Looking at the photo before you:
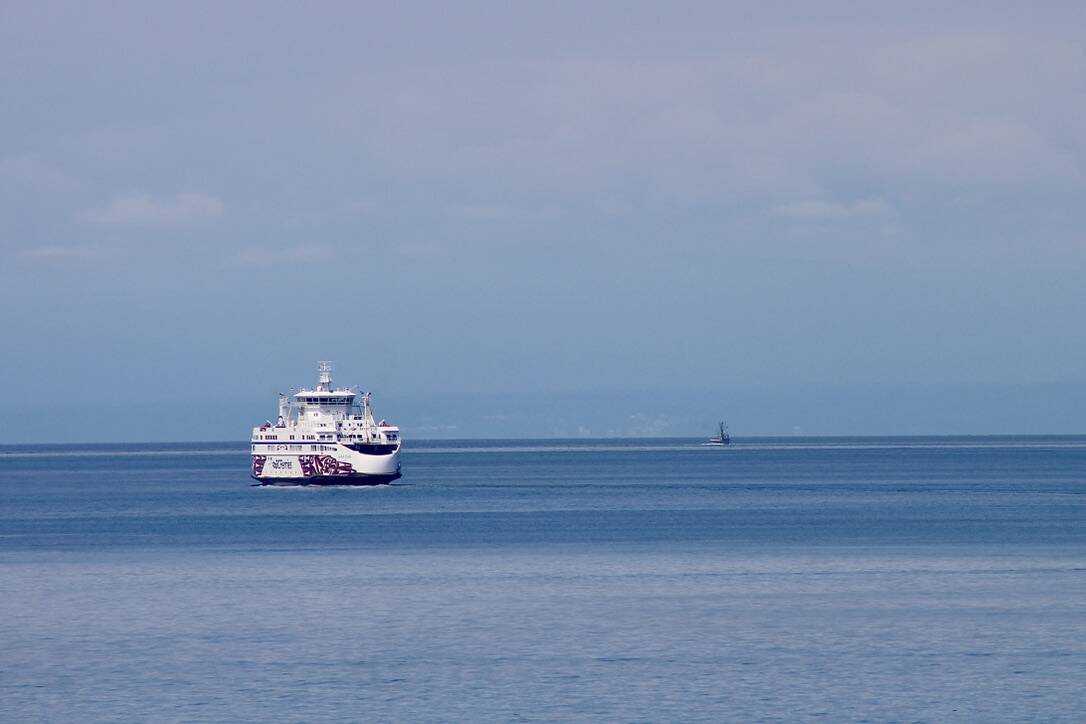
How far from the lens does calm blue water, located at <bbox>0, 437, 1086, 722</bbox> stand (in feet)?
120

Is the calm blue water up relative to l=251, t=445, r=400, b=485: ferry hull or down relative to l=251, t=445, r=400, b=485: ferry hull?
down

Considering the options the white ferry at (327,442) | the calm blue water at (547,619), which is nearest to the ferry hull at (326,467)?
the white ferry at (327,442)

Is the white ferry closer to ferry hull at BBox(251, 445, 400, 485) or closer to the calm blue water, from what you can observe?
ferry hull at BBox(251, 445, 400, 485)

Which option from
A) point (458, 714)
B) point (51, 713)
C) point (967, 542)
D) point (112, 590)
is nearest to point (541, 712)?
point (458, 714)

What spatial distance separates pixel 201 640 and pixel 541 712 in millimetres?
14485

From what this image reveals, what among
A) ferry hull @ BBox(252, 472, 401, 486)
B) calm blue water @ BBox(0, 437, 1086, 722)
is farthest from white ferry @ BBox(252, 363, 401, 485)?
calm blue water @ BBox(0, 437, 1086, 722)

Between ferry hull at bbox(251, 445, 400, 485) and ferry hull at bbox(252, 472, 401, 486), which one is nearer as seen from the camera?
ferry hull at bbox(251, 445, 400, 485)

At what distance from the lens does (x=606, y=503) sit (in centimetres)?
12506

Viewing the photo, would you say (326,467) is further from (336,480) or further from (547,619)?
(547,619)

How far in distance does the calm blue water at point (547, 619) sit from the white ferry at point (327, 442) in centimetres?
2691

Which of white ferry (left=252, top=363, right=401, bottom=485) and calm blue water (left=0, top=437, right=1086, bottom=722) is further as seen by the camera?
white ferry (left=252, top=363, right=401, bottom=485)

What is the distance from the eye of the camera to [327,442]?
128625 mm

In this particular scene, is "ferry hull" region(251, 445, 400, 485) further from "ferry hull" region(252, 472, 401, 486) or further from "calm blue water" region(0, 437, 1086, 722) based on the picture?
"calm blue water" region(0, 437, 1086, 722)

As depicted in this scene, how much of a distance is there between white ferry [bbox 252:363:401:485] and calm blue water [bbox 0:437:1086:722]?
88.3 ft
